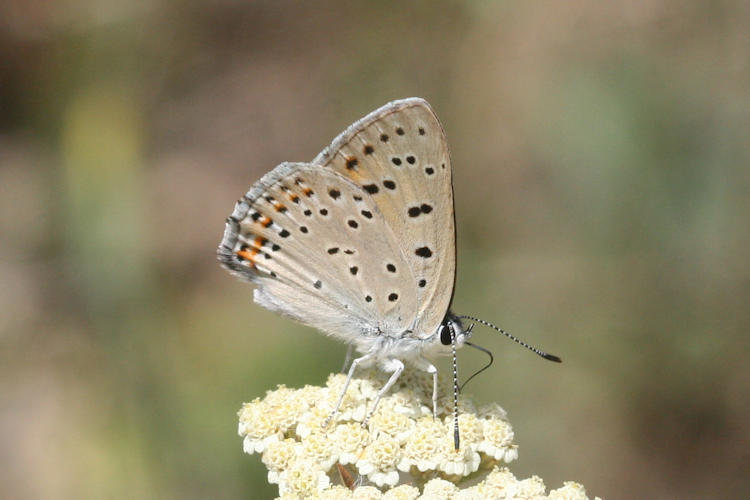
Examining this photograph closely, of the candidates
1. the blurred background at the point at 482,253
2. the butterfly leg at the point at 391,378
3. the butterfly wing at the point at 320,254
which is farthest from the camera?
the blurred background at the point at 482,253

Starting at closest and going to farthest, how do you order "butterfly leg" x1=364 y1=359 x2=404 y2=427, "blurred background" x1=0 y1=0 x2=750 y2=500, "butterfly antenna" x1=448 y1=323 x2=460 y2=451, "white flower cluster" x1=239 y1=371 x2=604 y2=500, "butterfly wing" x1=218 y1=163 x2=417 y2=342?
"white flower cluster" x1=239 y1=371 x2=604 y2=500, "butterfly antenna" x1=448 y1=323 x2=460 y2=451, "butterfly leg" x1=364 y1=359 x2=404 y2=427, "butterfly wing" x1=218 y1=163 x2=417 y2=342, "blurred background" x1=0 y1=0 x2=750 y2=500

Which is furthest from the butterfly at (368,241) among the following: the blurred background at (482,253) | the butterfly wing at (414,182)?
the blurred background at (482,253)

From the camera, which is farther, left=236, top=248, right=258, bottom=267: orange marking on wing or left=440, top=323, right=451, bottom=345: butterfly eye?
left=236, top=248, right=258, bottom=267: orange marking on wing

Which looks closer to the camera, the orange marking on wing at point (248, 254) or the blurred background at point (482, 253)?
the orange marking on wing at point (248, 254)

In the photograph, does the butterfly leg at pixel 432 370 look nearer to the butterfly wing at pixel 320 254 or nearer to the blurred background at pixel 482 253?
the butterfly wing at pixel 320 254

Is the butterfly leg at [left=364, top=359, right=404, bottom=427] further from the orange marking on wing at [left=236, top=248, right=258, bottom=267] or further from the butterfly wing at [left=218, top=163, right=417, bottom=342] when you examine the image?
the orange marking on wing at [left=236, top=248, right=258, bottom=267]

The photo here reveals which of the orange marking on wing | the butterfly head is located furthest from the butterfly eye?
the orange marking on wing

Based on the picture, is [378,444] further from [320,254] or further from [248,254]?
[248,254]
